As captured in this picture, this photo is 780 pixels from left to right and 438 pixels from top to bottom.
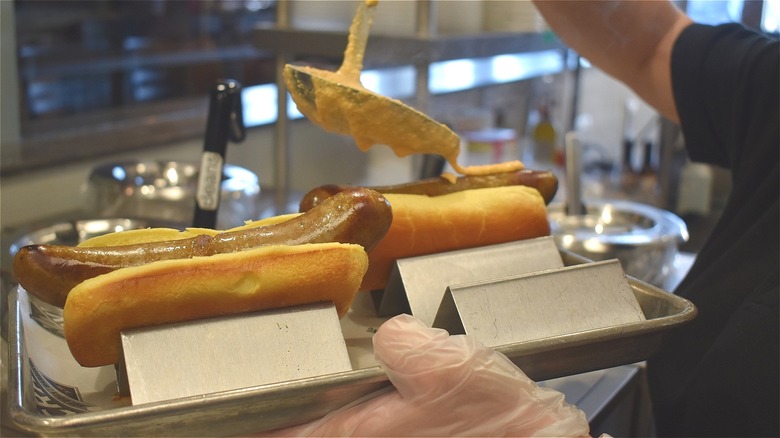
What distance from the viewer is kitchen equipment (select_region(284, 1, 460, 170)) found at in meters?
0.69

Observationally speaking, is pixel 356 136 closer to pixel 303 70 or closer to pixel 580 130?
pixel 303 70

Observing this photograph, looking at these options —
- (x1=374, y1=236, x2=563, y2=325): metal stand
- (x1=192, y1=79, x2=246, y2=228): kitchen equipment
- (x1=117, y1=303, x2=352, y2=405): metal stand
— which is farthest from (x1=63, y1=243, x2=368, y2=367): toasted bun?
(x1=192, y1=79, x2=246, y2=228): kitchen equipment

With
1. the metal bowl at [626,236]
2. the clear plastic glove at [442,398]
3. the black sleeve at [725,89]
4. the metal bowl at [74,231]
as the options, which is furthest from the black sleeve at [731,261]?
the metal bowl at [74,231]

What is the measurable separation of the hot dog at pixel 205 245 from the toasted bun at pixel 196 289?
0.01 metres

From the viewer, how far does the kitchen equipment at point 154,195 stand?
1.37 meters

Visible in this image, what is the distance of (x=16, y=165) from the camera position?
175 cm

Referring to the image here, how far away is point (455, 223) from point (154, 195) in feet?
2.54

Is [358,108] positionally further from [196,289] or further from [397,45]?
[397,45]

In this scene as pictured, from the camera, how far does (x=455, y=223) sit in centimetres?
78

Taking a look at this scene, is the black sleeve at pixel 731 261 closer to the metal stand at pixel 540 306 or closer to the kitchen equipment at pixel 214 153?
the metal stand at pixel 540 306

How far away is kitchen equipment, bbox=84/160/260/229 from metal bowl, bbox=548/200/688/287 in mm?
537

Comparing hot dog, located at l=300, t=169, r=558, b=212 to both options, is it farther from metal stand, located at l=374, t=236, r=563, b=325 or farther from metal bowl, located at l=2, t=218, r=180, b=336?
metal bowl, located at l=2, t=218, r=180, b=336

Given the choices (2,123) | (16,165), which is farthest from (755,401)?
(2,123)

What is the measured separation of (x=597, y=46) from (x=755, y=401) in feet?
1.94
